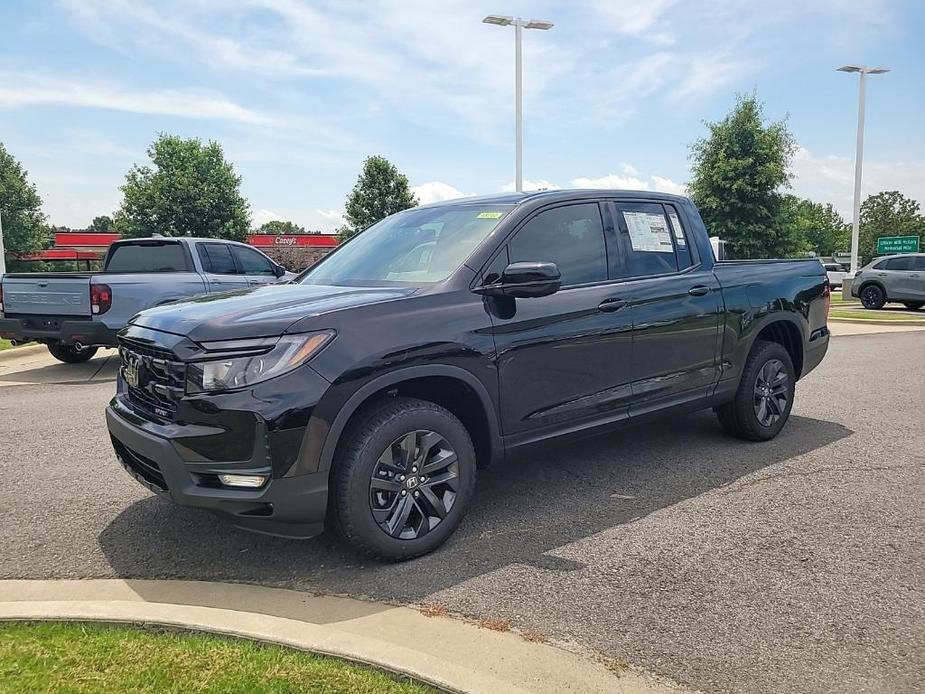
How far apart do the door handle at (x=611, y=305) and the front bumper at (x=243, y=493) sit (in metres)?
1.98

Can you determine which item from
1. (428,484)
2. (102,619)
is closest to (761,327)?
(428,484)

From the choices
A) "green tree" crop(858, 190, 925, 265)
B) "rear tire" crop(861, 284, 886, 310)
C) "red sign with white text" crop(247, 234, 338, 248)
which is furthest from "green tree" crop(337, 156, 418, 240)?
"green tree" crop(858, 190, 925, 265)

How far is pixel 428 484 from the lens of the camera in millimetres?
3439

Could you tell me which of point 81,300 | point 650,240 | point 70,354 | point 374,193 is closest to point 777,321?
point 650,240

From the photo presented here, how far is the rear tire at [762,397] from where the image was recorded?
17.5ft

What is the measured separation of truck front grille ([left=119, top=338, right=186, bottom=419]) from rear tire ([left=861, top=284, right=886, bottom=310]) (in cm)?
2187

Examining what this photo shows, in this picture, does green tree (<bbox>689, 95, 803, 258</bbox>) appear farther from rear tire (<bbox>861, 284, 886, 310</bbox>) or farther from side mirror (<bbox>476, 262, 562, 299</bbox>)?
side mirror (<bbox>476, 262, 562, 299</bbox>)

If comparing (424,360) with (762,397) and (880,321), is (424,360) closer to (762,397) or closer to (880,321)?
(762,397)

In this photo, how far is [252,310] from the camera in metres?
3.31

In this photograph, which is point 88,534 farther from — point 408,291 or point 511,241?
point 511,241

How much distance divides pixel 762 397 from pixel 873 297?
1825 cm

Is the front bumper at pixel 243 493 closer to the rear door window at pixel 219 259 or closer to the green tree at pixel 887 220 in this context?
the rear door window at pixel 219 259

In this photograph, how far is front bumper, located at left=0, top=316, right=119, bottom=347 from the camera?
8477 mm

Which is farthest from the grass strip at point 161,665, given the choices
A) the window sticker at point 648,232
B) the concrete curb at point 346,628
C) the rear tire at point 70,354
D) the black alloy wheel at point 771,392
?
the rear tire at point 70,354
